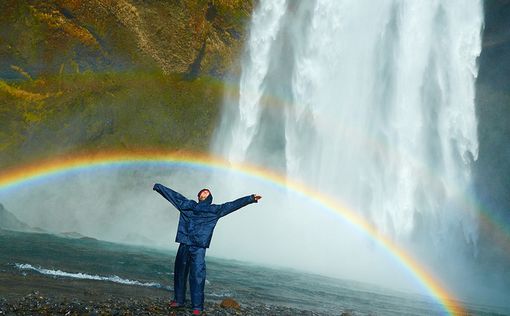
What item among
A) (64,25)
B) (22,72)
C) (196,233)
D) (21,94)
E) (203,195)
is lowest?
(196,233)

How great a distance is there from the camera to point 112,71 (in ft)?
124

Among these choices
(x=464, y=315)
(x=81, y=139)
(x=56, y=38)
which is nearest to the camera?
(x=464, y=315)

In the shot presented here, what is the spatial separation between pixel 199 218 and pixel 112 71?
33.2 m

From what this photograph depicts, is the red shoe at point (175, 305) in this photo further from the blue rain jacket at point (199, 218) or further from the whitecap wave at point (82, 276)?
the whitecap wave at point (82, 276)

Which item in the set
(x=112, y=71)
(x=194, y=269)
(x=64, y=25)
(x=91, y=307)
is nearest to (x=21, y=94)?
(x=64, y=25)

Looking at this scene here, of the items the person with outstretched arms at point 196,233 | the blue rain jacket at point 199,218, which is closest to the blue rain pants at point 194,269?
the person with outstretched arms at point 196,233

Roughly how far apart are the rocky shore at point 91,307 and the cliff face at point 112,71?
31.6m

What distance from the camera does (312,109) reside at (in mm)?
39812

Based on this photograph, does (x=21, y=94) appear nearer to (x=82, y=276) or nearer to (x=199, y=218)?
(x=82, y=276)

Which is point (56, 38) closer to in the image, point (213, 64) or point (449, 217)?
point (213, 64)

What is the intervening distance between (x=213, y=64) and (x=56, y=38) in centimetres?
1331

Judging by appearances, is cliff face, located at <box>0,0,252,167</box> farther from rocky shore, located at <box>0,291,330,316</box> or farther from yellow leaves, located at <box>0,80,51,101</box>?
rocky shore, located at <box>0,291,330,316</box>

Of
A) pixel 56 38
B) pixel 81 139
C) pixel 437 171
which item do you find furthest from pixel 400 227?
pixel 56 38

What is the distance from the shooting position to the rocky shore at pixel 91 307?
6827 mm
